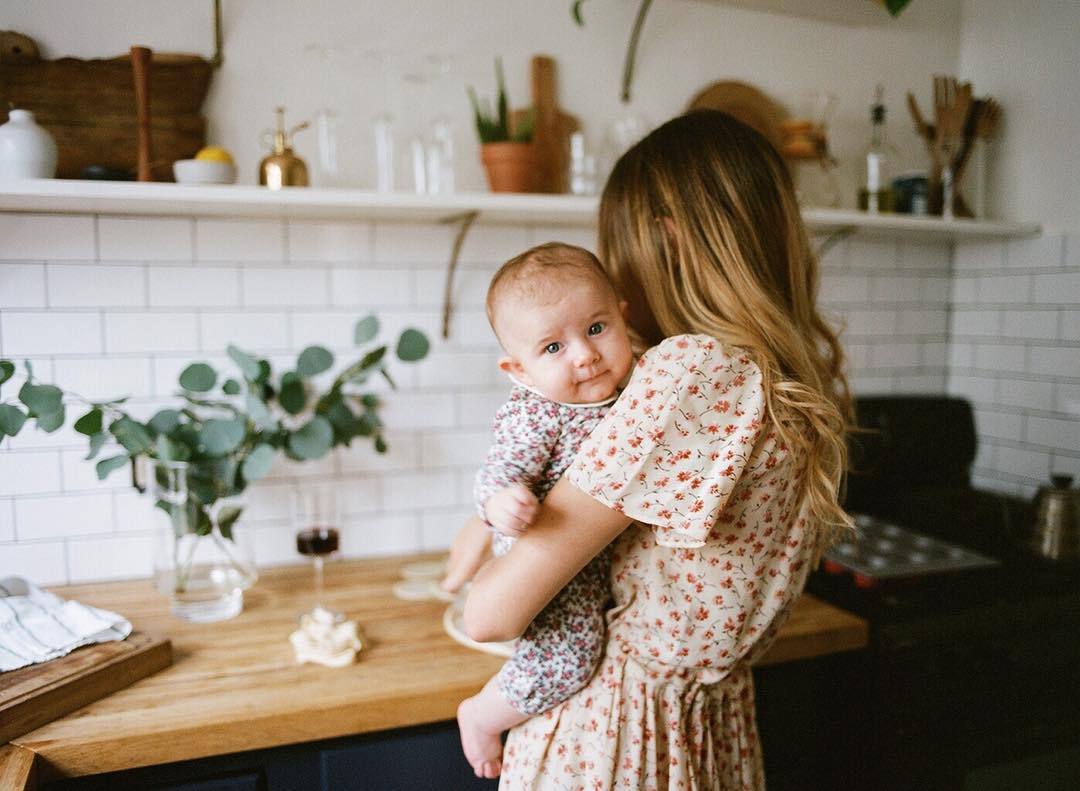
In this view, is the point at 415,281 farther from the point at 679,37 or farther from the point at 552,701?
the point at 552,701

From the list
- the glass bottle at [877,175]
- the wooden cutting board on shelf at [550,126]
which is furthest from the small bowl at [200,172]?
the glass bottle at [877,175]

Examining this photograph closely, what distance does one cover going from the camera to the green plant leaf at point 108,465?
1.57 meters

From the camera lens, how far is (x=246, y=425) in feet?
5.52

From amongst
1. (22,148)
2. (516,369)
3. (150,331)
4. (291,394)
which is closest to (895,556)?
(516,369)

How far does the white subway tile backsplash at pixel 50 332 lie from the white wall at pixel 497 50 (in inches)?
18.4

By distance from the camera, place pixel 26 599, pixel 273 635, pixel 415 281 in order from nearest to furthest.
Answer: pixel 26 599
pixel 273 635
pixel 415 281

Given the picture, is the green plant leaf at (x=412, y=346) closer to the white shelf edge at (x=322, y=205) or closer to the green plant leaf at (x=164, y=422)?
the white shelf edge at (x=322, y=205)

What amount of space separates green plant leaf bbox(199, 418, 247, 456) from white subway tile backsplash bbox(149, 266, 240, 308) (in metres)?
0.32

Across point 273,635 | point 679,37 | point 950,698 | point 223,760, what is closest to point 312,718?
point 223,760

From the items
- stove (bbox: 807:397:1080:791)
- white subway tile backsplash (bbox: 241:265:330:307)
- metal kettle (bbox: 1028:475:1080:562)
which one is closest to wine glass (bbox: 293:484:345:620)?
white subway tile backsplash (bbox: 241:265:330:307)

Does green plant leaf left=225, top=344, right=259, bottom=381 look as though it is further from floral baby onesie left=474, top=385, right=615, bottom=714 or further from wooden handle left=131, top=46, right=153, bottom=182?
floral baby onesie left=474, top=385, right=615, bottom=714

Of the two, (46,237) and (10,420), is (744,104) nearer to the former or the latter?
(46,237)

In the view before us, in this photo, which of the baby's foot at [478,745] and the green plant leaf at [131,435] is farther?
the green plant leaf at [131,435]

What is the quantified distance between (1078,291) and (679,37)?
1224mm
